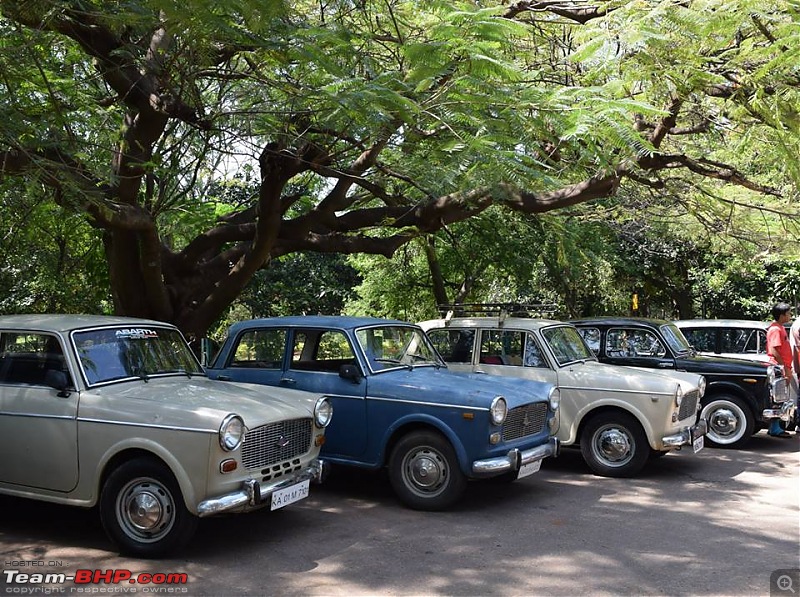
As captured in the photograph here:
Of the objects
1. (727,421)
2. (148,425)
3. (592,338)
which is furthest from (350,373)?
(727,421)

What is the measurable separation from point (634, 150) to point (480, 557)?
4151mm

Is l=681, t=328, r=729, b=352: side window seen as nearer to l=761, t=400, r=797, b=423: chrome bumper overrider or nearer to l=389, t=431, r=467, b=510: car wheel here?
l=761, t=400, r=797, b=423: chrome bumper overrider

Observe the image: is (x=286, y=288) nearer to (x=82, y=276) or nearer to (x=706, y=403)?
(x=82, y=276)

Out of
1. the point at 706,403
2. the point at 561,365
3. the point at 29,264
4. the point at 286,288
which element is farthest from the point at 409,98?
the point at 286,288

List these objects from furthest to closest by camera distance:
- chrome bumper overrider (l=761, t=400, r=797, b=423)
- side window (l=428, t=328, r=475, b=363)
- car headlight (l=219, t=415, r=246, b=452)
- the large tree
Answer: chrome bumper overrider (l=761, t=400, r=797, b=423)
side window (l=428, t=328, r=475, b=363)
the large tree
car headlight (l=219, t=415, r=246, b=452)

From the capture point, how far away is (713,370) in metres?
11.0

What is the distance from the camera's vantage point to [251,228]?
492 inches

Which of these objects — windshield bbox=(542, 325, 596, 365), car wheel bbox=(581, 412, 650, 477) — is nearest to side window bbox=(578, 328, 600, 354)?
windshield bbox=(542, 325, 596, 365)

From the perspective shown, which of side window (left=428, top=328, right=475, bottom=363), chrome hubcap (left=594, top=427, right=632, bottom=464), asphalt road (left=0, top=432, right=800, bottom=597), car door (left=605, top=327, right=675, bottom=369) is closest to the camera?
asphalt road (left=0, top=432, right=800, bottom=597)

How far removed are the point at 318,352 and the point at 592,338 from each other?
15.2 feet

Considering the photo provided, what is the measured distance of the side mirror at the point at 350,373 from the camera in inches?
314

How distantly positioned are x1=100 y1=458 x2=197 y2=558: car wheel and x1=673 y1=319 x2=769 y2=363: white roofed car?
934 centimetres

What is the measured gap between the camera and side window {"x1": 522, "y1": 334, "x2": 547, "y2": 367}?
386 inches

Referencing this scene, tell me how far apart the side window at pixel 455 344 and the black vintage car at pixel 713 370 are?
218 cm
